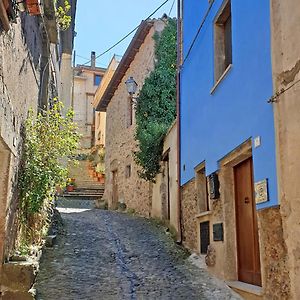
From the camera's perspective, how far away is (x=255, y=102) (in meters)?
5.11

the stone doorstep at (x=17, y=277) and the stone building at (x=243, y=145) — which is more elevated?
the stone building at (x=243, y=145)

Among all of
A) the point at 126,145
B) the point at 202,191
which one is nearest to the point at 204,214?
the point at 202,191

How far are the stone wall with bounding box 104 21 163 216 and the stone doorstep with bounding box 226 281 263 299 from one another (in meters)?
6.79

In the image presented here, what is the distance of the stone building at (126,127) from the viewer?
1306 centimetres

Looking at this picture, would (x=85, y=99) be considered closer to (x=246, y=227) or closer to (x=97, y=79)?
(x=97, y=79)

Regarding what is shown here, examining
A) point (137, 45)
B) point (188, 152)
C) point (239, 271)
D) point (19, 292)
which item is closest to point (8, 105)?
point (19, 292)

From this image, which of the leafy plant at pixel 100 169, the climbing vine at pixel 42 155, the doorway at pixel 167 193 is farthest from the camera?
the leafy plant at pixel 100 169

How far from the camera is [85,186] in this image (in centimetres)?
2311

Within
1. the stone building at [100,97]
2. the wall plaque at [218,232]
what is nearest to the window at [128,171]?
the wall plaque at [218,232]

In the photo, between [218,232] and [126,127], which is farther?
[126,127]

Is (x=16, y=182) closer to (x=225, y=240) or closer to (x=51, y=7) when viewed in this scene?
(x=225, y=240)

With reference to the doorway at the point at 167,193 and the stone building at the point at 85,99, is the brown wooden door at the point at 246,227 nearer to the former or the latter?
the doorway at the point at 167,193

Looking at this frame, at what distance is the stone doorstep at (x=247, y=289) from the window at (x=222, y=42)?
10.4 ft

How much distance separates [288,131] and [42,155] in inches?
151
